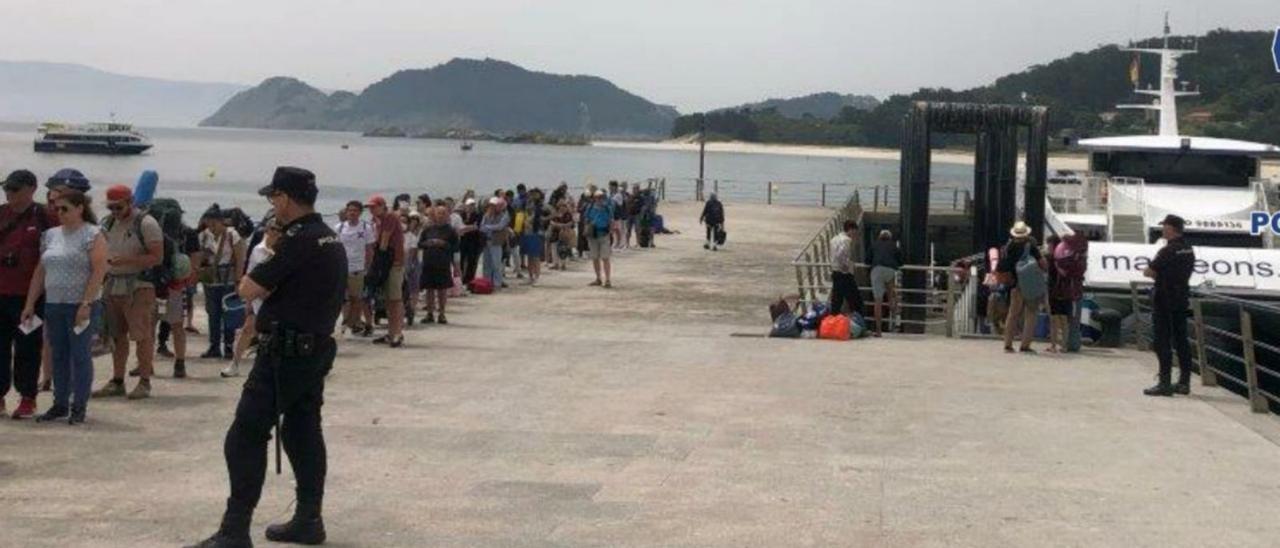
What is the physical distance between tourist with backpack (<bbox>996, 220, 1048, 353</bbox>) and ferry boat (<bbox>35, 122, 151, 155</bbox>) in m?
120

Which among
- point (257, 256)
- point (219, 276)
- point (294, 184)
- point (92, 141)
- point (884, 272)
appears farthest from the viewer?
point (92, 141)

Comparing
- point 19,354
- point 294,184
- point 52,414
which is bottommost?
point 52,414

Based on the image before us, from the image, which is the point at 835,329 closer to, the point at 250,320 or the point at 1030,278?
the point at 1030,278

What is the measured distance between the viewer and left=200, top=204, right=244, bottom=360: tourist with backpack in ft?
47.0

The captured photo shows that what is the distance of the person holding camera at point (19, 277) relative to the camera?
10.4 m

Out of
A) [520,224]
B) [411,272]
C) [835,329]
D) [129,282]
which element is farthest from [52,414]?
[520,224]

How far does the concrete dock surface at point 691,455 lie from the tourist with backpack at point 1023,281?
1.59ft

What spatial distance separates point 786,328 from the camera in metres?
17.9

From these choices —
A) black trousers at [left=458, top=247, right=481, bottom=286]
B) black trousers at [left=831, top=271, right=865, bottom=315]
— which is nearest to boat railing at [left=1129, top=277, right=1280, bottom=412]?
black trousers at [left=831, top=271, right=865, bottom=315]

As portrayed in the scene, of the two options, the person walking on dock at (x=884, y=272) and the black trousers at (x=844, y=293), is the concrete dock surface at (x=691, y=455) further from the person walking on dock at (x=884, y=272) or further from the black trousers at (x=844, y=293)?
the person walking on dock at (x=884, y=272)

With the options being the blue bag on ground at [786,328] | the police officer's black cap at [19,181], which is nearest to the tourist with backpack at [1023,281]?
the blue bag on ground at [786,328]

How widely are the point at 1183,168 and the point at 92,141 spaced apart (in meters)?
116

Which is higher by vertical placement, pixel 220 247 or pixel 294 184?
pixel 294 184

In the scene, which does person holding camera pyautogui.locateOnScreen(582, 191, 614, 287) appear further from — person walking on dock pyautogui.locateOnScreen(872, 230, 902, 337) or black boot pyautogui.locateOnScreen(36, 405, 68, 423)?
A: black boot pyautogui.locateOnScreen(36, 405, 68, 423)
